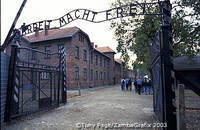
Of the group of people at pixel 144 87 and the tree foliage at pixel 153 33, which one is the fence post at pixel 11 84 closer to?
the tree foliage at pixel 153 33

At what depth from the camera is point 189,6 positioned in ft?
26.9

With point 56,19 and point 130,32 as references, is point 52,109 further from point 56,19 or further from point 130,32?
point 130,32

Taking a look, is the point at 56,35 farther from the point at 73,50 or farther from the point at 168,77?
the point at 168,77

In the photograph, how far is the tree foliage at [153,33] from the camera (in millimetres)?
7059

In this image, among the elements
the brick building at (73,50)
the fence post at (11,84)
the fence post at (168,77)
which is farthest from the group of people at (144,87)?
the fence post at (168,77)

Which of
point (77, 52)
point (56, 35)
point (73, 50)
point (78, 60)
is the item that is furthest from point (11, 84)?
point (56, 35)

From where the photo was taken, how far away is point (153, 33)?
1502 cm

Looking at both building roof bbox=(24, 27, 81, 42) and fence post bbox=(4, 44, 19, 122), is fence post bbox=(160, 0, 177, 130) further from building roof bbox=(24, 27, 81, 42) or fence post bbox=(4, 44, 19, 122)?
building roof bbox=(24, 27, 81, 42)

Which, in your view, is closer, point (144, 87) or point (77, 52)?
point (144, 87)

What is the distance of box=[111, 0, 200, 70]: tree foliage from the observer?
7.06 m

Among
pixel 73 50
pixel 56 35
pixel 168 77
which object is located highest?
pixel 56 35

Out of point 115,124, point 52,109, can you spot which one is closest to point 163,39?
point 115,124

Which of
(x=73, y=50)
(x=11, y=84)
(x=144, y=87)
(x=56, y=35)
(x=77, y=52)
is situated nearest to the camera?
(x=11, y=84)

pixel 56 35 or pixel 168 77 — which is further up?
pixel 56 35
